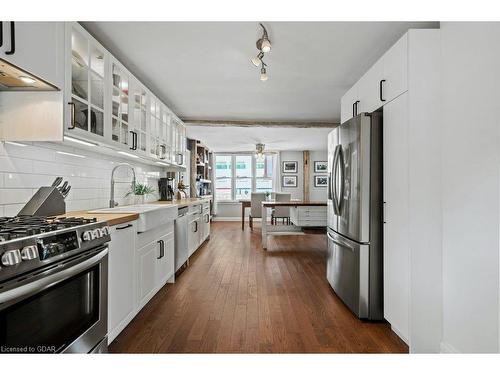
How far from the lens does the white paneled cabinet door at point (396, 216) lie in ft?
6.09

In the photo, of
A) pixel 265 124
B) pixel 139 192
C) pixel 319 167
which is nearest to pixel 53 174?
pixel 139 192

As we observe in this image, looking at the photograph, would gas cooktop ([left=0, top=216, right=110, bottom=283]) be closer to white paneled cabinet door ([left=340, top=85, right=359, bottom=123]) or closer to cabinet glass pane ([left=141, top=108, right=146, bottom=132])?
cabinet glass pane ([left=141, top=108, right=146, bottom=132])

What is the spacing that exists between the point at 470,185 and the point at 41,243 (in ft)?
6.70

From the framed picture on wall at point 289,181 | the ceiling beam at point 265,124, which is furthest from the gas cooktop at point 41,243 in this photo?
the framed picture on wall at point 289,181

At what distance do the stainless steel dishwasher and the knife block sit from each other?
1404mm

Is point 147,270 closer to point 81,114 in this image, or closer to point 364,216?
point 81,114

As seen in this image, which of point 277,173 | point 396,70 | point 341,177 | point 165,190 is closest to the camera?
point 396,70

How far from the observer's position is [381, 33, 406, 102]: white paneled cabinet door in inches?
72.6

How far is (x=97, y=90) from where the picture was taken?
2.16 meters

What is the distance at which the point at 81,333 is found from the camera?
137 centimetres

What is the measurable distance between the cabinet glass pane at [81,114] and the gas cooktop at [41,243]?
788 millimetres

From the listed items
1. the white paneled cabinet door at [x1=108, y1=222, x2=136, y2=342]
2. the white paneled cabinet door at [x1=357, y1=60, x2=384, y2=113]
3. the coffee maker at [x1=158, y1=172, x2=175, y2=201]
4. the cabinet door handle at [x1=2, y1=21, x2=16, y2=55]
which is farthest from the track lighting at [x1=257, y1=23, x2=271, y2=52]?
the coffee maker at [x1=158, y1=172, x2=175, y2=201]

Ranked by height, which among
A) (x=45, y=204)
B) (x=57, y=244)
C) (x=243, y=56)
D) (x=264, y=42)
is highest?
(x=243, y=56)

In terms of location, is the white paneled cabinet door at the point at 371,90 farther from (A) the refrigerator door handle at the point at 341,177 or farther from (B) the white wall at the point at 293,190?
(B) the white wall at the point at 293,190
